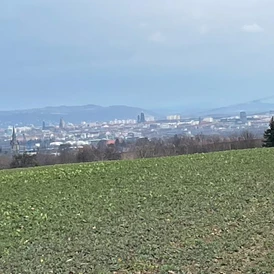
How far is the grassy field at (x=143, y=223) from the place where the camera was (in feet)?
20.5

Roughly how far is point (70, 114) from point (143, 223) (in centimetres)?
14559

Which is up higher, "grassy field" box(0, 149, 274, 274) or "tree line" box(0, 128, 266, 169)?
"tree line" box(0, 128, 266, 169)

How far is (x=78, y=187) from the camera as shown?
39.3 feet

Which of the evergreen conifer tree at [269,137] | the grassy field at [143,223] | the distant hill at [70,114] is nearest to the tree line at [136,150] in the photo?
the evergreen conifer tree at [269,137]

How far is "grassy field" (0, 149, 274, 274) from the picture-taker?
6.24 metres

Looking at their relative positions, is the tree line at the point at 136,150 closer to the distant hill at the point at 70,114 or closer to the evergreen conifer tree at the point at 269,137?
the evergreen conifer tree at the point at 269,137

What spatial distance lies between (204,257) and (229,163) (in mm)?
8323

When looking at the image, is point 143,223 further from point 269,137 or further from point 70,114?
point 70,114

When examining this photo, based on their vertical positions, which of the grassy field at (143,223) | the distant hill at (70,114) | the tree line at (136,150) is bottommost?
the grassy field at (143,223)

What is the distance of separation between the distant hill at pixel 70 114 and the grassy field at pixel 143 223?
12395cm

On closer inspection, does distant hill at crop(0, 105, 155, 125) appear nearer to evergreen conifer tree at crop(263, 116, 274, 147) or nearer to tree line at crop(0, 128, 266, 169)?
tree line at crop(0, 128, 266, 169)

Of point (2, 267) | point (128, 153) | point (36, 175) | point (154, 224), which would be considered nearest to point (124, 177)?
point (36, 175)

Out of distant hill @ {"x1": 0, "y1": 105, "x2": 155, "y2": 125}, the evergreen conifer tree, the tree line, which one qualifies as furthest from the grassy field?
distant hill @ {"x1": 0, "y1": 105, "x2": 155, "y2": 125}

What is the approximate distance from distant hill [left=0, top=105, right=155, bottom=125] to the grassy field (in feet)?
407
